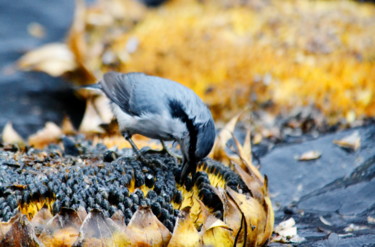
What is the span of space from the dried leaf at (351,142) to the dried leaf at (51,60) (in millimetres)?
2564

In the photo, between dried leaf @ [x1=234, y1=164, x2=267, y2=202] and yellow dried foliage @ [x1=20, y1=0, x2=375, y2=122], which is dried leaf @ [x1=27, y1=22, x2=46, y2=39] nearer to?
yellow dried foliage @ [x1=20, y1=0, x2=375, y2=122]

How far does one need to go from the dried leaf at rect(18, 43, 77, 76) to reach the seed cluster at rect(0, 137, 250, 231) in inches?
80.6

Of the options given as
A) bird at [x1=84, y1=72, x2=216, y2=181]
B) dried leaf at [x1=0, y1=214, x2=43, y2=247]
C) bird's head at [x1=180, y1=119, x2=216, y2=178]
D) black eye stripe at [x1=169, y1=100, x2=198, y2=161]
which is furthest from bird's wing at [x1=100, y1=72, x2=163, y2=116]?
dried leaf at [x1=0, y1=214, x2=43, y2=247]

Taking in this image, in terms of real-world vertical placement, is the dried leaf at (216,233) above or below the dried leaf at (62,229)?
below

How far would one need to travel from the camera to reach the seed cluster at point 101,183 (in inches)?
103

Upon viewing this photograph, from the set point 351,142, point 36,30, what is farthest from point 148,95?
point 36,30

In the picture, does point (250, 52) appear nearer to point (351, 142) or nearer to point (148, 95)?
point (351, 142)

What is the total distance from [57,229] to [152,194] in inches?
20.0

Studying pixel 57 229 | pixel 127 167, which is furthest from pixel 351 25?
pixel 57 229

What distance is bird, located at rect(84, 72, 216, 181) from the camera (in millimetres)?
2982

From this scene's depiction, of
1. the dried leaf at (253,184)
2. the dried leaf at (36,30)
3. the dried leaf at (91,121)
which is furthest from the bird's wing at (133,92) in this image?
the dried leaf at (36,30)

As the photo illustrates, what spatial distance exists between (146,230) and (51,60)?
127 inches

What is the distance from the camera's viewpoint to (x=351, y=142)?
12.9 feet

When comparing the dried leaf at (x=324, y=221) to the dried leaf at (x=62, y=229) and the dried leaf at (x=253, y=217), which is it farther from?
the dried leaf at (x=62, y=229)
